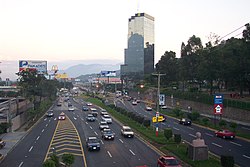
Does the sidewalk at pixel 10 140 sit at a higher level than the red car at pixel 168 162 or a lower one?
lower

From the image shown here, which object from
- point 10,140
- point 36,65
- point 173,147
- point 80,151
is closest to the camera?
point 80,151

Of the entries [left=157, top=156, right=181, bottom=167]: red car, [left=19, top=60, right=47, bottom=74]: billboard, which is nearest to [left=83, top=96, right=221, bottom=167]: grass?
[left=157, top=156, right=181, bottom=167]: red car

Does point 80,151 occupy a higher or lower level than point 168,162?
lower

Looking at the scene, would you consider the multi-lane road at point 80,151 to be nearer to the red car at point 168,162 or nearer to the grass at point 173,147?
the grass at point 173,147

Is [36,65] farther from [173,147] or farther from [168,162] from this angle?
[168,162]

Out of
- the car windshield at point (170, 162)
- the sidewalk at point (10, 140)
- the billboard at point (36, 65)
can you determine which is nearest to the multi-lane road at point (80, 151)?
the sidewalk at point (10, 140)

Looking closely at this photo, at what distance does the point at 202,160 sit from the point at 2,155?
2125 centimetres

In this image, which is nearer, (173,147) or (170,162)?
(170,162)

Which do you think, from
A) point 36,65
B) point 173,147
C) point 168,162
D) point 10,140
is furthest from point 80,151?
point 36,65

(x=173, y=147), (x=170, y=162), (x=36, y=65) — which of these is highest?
(x=36, y=65)

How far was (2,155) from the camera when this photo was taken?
33.6 m

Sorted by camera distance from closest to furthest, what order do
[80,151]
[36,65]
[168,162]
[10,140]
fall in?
[168,162], [80,151], [10,140], [36,65]

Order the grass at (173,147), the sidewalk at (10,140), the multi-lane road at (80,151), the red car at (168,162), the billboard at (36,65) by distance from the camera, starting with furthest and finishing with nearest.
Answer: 1. the billboard at (36,65)
2. the sidewalk at (10,140)
3. the multi-lane road at (80,151)
4. the grass at (173,147)
5. the red car at (168,162)

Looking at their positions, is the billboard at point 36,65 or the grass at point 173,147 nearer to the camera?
the grass at point 173,147
